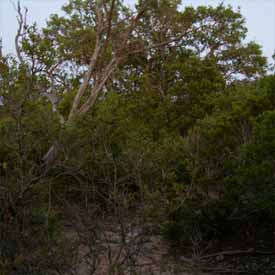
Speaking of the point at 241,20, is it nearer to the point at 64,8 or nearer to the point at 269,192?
the point at 64,8

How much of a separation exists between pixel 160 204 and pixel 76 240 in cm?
89

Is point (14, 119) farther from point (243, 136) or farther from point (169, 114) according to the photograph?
point (169, 114)

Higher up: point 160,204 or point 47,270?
point 160,204

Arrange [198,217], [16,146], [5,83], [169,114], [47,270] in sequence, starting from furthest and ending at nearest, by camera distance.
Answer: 1. [169,114]
2. [198,217]
3. [5,83]
4. [16,146]
5. [47,270]

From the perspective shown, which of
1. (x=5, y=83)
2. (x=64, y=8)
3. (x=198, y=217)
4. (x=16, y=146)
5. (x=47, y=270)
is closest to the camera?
(x=47, y=270)

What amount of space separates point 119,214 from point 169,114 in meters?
7.22

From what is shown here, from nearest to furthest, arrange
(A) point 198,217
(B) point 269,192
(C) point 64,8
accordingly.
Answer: (B) point 269,192, (A) point 198,217, (C) point 64,8

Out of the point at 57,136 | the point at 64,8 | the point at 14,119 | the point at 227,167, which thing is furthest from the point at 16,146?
the point at 64,8

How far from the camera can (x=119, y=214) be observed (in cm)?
459

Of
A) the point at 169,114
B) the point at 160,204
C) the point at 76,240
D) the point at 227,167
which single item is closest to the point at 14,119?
the point at 76,240

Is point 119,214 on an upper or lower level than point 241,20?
lower

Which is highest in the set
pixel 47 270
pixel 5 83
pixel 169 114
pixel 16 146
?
pixel 169 114

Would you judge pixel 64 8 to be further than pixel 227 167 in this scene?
Yes

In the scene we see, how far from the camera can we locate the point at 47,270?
4387mm
